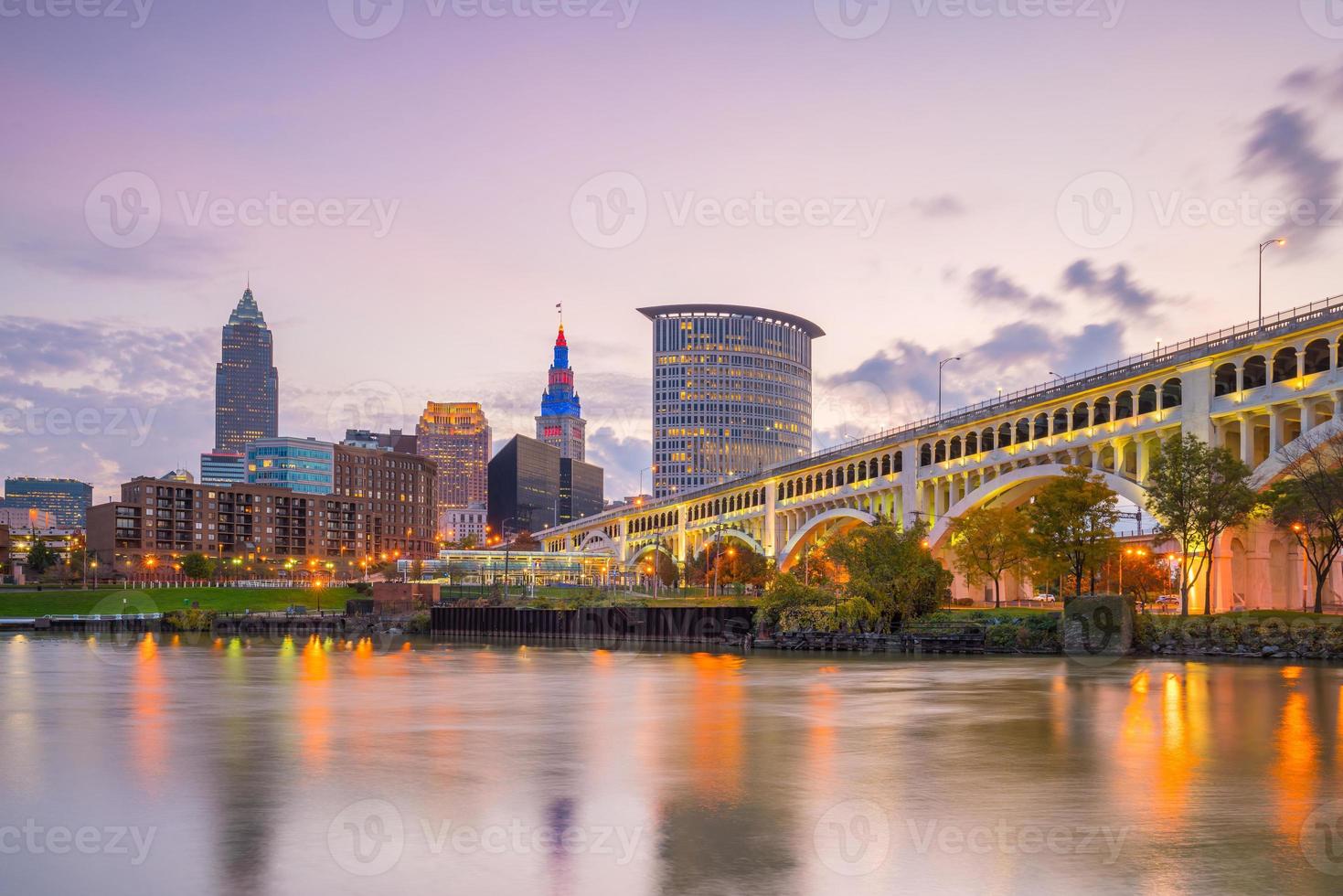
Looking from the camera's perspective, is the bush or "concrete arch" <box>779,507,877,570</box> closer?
"concrete arch" <box>779,507,877,570</box>

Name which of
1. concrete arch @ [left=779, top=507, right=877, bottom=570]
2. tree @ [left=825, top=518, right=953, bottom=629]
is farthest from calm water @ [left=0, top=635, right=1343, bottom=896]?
concrete arch @ [left=779, top=507, right=877, bottom=570]

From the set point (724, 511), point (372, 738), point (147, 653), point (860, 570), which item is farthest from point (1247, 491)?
point (724, 511)

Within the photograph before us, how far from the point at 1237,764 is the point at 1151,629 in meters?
44.2

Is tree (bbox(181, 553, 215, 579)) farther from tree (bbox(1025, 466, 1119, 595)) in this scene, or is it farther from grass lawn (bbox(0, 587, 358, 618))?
tree (bbox(1025, 466, 1119, 595))

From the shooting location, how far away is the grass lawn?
14525 cm

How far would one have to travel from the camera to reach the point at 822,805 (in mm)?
19422

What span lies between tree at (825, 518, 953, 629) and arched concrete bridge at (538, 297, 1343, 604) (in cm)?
1337

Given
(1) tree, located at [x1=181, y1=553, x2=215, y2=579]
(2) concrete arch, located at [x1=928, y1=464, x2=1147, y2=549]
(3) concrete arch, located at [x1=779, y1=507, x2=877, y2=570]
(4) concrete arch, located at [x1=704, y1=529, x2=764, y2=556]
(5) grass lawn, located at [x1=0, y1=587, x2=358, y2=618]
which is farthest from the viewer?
(1) tree, located at [x1=181, y1=553, x2=215, y2=579]

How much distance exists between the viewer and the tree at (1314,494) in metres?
60.9

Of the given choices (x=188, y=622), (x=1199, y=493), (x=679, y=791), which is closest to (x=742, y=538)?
(x=188, y=622)

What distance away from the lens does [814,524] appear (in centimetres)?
13175

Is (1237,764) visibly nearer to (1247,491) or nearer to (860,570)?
(1247,491)

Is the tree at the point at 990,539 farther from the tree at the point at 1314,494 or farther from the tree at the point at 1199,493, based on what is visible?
the tree at the point at 1314,494

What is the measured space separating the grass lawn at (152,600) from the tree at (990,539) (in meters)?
98.4
